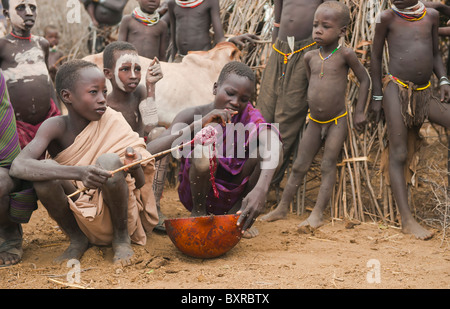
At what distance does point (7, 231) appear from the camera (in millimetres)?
3102

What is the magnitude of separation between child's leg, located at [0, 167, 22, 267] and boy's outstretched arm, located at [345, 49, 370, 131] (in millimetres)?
2339

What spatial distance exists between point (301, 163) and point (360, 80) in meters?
0.74

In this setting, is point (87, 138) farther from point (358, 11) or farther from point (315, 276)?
point (358, 11)

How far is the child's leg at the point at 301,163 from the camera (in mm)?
3930

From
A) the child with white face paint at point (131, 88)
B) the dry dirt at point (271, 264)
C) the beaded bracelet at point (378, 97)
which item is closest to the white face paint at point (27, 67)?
the child with white face paint at point (131, 88)

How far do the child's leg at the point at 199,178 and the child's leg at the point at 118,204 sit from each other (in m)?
0.51

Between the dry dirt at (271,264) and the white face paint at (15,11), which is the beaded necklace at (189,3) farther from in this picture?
the dry dirt at (271,264)

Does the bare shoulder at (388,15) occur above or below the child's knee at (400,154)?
above

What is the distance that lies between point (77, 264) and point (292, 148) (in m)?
2.04

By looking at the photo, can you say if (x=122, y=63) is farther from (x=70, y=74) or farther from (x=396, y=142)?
(x=396, y=142)

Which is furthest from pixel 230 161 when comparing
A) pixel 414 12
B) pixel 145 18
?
pixel 145 18

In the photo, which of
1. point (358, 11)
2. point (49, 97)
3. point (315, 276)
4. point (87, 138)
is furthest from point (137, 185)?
point (358, 11)

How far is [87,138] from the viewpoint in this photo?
3039 mm

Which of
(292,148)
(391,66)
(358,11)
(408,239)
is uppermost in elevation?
(358,11)
